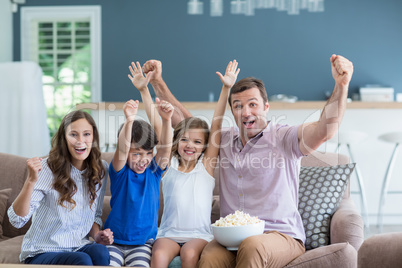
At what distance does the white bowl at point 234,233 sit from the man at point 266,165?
1.6 inches

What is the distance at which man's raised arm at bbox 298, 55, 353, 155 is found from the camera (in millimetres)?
2074

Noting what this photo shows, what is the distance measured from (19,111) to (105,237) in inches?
150

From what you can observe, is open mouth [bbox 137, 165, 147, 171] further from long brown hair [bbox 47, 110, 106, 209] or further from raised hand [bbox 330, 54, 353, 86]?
raised hand [bbox 330, 54, 353, 86]

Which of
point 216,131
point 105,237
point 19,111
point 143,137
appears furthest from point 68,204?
point 19,111

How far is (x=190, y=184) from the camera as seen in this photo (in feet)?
8.20

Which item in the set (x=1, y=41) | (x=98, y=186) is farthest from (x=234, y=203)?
(x=1, y=41)

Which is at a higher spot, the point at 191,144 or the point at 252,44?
the point at 252,44

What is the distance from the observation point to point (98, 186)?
2.39 meters

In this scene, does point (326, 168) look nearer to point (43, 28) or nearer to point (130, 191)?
point (130, 191)

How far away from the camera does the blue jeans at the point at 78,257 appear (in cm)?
210

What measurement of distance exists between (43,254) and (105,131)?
2931 millimetres

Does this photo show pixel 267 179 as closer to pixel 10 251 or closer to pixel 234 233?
pixel 234 233

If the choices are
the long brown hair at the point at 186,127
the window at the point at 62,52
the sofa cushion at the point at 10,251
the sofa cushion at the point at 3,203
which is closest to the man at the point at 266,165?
the long brown hair at the point at 186,127

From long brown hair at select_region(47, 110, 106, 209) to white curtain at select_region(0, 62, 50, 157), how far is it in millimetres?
3430
